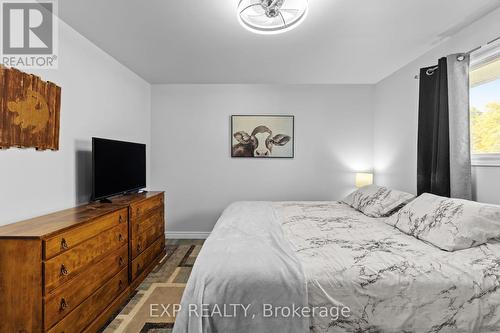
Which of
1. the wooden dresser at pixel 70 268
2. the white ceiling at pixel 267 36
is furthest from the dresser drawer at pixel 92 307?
the white ceiling at pixel 267 36

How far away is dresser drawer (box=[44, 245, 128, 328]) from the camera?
62.9 inches

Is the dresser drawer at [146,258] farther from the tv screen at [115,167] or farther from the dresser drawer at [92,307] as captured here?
the tv screen at [115,167]

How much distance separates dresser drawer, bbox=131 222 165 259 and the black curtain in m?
2.95

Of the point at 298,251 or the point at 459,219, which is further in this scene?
the point at 459,219

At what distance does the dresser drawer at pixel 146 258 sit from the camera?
272cm

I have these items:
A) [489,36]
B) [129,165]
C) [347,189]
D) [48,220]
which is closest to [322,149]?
[347,189]

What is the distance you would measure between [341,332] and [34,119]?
2.41 meters

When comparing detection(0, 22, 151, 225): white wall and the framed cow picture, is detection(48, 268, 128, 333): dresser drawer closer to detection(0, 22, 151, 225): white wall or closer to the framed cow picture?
detection(0, 22, 151, 225): white wall

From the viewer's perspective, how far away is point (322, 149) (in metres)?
4.38

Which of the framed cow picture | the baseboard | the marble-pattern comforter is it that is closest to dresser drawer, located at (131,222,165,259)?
the baseboard

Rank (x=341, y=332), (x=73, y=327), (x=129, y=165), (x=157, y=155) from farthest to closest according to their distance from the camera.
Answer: (x=157, y=155)
(x=129, y=165)
(x=73, y=327)
(x=341, y=332)

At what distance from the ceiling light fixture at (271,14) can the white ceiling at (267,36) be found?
108 millimetres

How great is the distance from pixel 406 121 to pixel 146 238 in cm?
340

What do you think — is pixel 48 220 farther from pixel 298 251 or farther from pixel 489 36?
pixel 489 36
